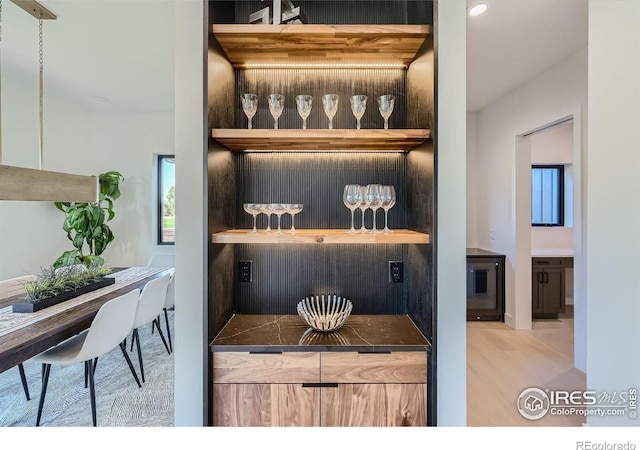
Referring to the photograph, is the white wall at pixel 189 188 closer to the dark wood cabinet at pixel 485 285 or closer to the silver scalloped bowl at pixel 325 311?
the silver scalloped bowl at pixel 325 311

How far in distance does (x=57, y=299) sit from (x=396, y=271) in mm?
2399

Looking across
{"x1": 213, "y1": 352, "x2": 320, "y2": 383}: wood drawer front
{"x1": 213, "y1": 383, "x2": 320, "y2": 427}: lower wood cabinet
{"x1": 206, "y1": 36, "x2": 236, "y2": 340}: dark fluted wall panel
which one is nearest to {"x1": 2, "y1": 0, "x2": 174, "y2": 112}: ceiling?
{"x1": 206, "y1": 36, "x2": 236, "y2": 340}: dark fluted wall panel

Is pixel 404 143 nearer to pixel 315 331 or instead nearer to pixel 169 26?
pixel 315 331

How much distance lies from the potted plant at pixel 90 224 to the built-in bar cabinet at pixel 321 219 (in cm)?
330

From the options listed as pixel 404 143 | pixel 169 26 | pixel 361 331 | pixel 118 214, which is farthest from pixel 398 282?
pixel 118 214

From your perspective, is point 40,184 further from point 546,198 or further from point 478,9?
point 546,198

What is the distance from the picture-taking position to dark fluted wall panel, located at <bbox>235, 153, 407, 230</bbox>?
5.75ft

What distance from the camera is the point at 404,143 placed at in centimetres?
154

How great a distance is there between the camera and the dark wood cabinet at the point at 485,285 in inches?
156

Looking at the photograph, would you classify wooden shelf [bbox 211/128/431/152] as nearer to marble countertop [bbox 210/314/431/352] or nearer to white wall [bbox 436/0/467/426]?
white wall [bbox 436/0/467/426]

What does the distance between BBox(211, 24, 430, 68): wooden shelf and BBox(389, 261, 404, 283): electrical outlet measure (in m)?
1.06

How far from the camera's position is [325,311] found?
164 centimetres

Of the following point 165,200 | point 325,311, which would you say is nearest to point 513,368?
point 325,311
